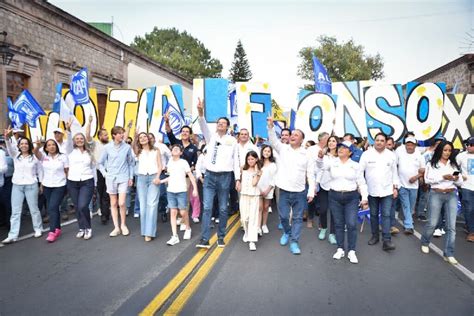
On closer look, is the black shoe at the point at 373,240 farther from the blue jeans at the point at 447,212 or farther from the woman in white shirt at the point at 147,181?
the woman in white shirt at the point at 147,181

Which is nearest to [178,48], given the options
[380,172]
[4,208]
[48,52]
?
[48,52]

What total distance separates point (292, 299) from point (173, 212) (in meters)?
2.86

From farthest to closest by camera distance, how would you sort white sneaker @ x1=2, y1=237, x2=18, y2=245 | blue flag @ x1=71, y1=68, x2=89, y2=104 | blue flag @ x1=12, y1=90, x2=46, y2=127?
blue flag @ x1=12, y1=90, x2=46, y2=127 < blue flag @ x1=71, y1=68, x2=89, y2=104 < white sneaker @ x1=2, y1=237, x2=18, y2=245

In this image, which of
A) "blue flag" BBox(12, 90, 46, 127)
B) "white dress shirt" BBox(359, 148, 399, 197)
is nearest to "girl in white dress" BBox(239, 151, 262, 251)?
"white dress shirt" BBox(359, 148, 399, 197)

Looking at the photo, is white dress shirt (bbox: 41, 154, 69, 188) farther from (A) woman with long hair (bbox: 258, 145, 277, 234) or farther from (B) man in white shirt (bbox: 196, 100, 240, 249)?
(A) woman with long hair (bbox: 258, 145, 277, 234)

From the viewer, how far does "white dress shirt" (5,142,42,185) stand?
5.87 metres

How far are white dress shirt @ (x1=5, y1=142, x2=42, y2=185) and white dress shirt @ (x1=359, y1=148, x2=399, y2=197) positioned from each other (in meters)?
5.50

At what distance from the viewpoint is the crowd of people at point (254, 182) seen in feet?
16.6

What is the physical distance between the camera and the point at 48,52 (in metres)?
13.6

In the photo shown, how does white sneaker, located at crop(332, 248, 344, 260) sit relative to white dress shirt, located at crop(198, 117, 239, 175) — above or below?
below

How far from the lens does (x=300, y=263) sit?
4691 millimetres

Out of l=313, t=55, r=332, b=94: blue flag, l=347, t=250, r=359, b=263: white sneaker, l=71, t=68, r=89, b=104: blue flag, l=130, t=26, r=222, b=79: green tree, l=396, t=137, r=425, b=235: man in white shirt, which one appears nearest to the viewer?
l=347, t=250, r=359, b=263: white sneaker

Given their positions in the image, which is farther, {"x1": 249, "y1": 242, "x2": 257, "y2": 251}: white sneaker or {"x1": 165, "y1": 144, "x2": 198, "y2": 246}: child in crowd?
{"x1": 165, "y1": 144, "x2": 198, "y2": 246}: child in crowd

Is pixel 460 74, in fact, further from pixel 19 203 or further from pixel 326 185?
pixel 19 203
